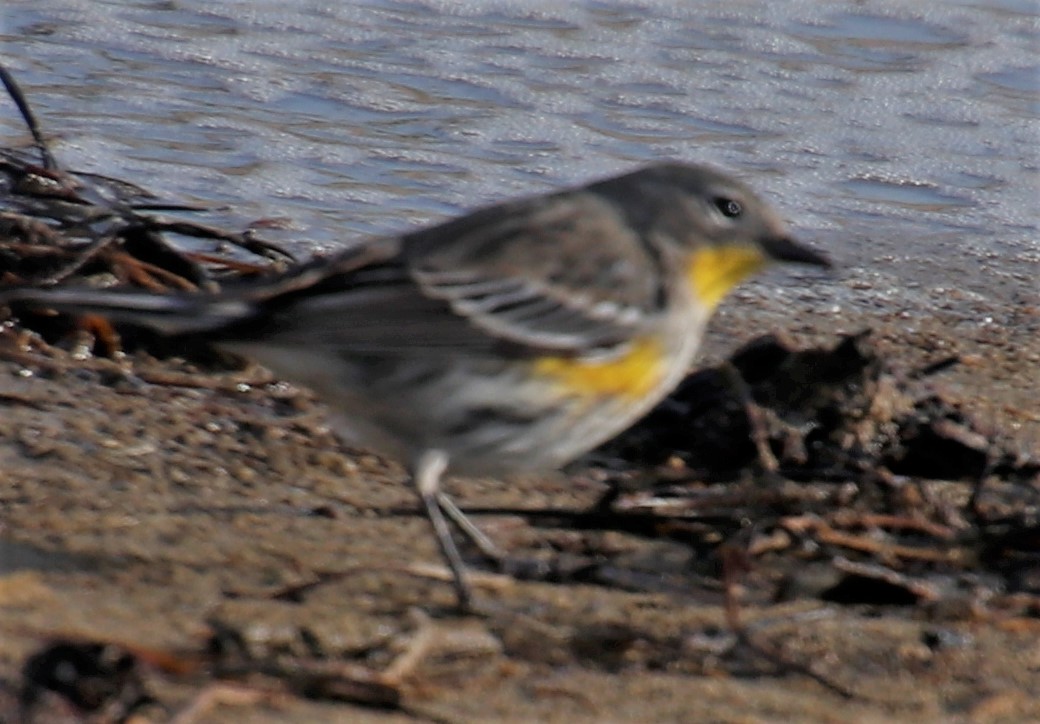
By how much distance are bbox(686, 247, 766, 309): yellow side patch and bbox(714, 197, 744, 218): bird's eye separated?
98mm

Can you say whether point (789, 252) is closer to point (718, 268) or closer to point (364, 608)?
point (718, 268)

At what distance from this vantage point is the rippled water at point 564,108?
8.73 m

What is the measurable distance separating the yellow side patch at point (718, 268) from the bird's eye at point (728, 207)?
0.10 m

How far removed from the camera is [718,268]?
5.28m

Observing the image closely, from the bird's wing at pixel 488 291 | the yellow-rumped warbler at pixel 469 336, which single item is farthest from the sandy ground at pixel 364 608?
the bird's wing at pixel 488 291

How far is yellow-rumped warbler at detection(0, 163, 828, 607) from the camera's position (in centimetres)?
451

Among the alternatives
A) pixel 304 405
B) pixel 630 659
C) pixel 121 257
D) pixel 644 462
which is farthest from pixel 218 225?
pixel 630 659

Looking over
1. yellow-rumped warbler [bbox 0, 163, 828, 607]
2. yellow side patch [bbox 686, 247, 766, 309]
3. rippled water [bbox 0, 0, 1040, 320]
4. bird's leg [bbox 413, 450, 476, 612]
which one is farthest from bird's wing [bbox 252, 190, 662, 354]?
rippled water [bbox 0, 0, 1040, 320]

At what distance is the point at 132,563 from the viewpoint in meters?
4.35

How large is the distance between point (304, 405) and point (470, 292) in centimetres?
129

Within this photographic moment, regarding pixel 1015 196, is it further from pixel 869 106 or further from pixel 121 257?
pixel 121 257

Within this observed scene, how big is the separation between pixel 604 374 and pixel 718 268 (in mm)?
745

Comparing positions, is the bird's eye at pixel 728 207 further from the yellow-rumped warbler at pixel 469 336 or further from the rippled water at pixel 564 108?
the rippled water at pixel 564 108

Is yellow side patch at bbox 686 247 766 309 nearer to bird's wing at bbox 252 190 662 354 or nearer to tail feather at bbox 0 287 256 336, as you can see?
bird's wing at bbox 252 190 662 354
